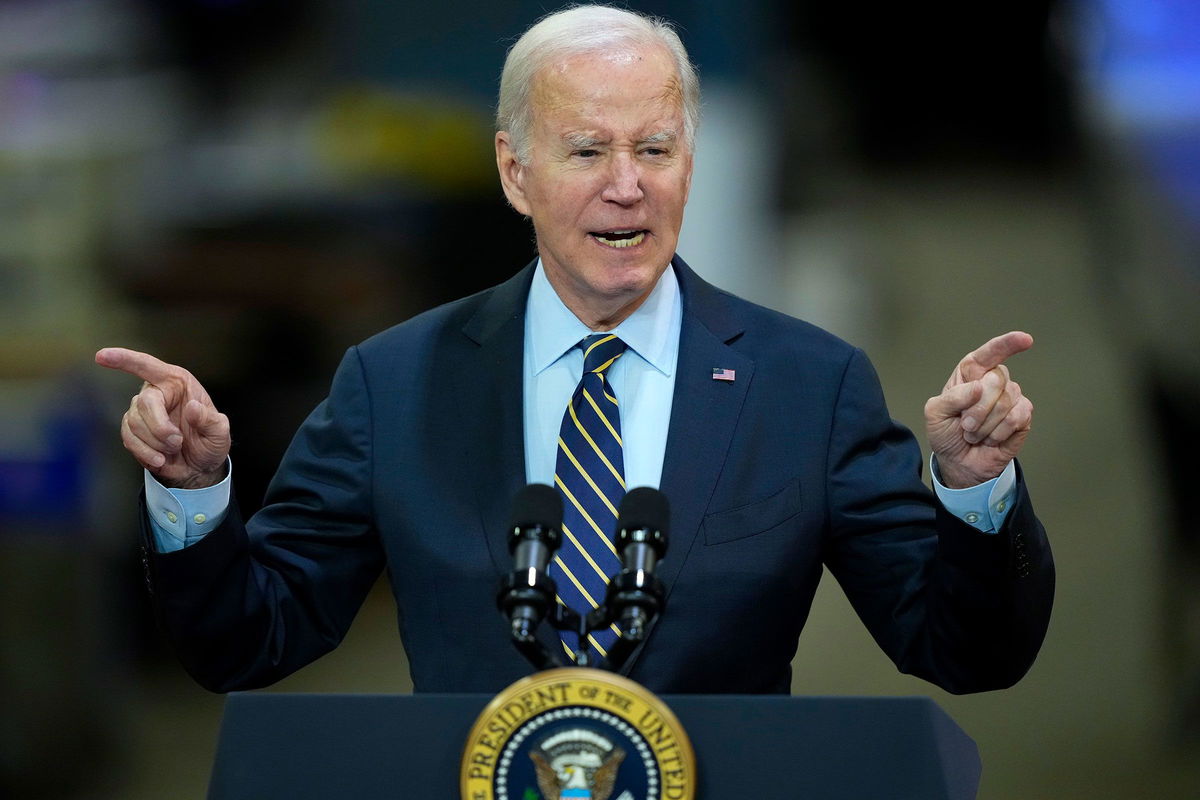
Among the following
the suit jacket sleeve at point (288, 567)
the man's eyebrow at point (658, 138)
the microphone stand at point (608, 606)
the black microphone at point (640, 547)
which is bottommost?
the suit jacket sleeve at point (288, 567)

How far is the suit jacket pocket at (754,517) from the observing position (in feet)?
5.96

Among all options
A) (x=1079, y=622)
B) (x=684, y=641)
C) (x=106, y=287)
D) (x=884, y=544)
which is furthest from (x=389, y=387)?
(x=1079, y=622)

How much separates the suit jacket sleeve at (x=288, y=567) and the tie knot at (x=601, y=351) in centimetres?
30

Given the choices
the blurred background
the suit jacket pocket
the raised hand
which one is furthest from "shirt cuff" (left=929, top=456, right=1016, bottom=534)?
the blurred background

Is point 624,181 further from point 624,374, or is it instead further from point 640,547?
point 640,547

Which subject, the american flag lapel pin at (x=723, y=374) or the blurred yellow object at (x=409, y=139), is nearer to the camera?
the american flag lapel pin at (x=723, y=374)

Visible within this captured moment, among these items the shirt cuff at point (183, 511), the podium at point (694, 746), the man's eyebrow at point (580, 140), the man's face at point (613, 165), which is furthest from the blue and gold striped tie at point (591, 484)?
the podium at point (694, 746)

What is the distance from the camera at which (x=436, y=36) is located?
343 centimetres

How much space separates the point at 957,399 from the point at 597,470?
497 mm

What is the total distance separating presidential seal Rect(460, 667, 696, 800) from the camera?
1.22 meters

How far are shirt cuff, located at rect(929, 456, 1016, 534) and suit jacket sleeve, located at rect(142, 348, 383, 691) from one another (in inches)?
28.8

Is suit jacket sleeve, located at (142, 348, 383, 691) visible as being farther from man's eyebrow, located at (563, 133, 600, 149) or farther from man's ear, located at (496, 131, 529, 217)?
man's eyebrow, located at (563, 133, 600, 149)

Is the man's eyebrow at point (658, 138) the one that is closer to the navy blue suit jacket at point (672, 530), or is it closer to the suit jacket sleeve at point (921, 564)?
the navy blue suit jacket at point (672, 530)

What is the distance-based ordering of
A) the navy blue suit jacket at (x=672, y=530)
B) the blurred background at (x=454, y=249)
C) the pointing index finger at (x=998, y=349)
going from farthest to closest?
the blurred background at (x=454, y=249) < the navy blue suit jacket at (x=672, y=530) < the pointing index finger at (x=998, y=349)
